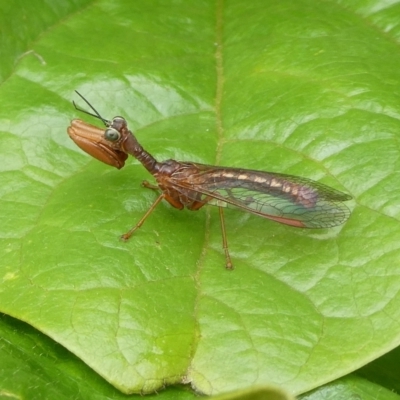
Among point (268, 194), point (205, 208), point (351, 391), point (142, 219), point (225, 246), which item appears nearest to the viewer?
point (351, 391)

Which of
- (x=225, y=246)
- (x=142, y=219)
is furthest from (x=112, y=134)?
(x=225, y=246)

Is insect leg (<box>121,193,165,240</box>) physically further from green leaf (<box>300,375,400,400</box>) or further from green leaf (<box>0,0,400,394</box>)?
green leaf (<box>300,375,400,400</box>)

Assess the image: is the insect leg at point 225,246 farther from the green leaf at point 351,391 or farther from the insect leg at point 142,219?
the green leaf at point 351,391

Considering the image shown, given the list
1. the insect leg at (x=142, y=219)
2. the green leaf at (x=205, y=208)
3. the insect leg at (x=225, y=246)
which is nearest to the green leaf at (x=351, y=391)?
the green leaf at (x=205, y=208)

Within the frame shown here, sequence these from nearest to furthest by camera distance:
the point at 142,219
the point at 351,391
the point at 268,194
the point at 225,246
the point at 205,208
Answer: the point at 351,391
the point at 225,246
the point at 142,219
the point at 268,194
the point at 205,208

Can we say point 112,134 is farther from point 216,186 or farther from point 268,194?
point 268,194

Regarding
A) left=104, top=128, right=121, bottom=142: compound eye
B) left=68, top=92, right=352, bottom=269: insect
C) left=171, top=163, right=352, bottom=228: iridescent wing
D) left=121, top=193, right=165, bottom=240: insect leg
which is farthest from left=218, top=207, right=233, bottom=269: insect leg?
left=104, top=128, right=121, bottom=142: compound eye

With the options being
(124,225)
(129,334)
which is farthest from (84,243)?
(129,334)
